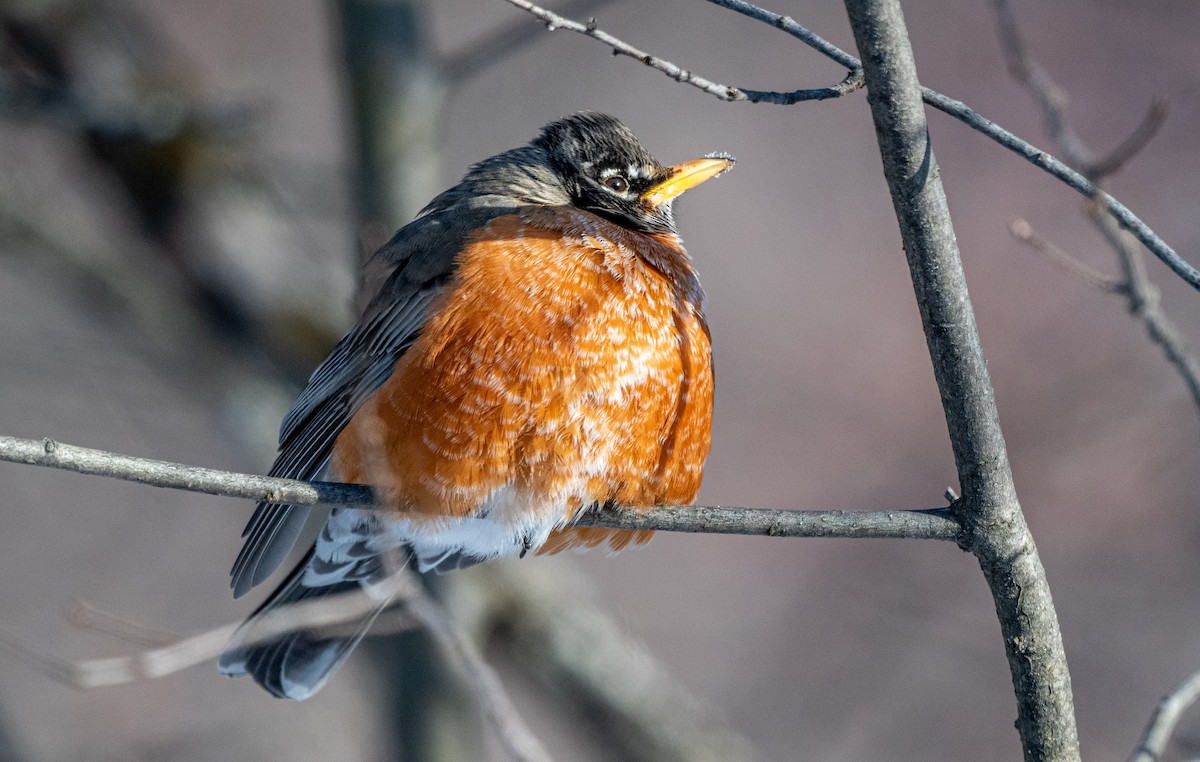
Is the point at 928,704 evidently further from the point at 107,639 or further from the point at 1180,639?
the point at 107,639

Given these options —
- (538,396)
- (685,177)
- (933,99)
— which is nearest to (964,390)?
(933,99)

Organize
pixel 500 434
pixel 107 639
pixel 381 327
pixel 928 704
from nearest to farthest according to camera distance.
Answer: pixel 500 434 → pixel 381 327 → pixel 928 704 → pixel 107 639

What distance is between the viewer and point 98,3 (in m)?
5.35

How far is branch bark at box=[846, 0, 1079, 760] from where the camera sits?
1.98 metres

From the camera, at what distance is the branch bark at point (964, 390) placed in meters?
1.98

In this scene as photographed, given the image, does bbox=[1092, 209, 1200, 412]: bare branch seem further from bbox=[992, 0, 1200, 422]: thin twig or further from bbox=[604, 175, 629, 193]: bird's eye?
bbox=[604, 175, 629, 193]: bird's eye

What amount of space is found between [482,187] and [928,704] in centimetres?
355

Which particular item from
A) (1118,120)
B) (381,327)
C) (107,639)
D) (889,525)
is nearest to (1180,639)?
(1118,120)

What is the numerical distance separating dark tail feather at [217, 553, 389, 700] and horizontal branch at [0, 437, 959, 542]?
1.41 metres

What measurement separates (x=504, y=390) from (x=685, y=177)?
119cm

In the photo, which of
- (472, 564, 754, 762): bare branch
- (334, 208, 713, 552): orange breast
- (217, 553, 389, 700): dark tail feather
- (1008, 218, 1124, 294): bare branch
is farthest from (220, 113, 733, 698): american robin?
(472, 564, 754, 762): bare branch

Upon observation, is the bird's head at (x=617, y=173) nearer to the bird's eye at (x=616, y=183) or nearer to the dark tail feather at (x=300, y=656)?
the bird's eye at (x=616, y=183)

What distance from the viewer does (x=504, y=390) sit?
285cm

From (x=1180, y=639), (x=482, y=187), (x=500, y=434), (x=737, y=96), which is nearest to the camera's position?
(x=737, y=96)
